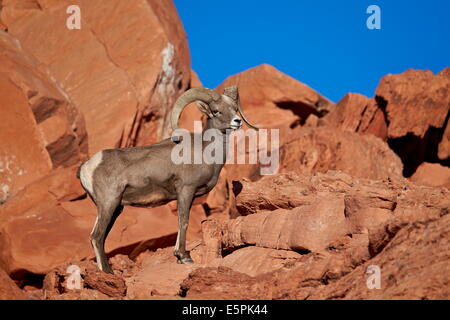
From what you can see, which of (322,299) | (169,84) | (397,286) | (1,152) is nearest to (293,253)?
(322,299)

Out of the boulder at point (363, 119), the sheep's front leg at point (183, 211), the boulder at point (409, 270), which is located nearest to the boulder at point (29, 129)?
the sheep's front leg at point (183, 211)

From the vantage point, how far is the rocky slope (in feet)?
29.4

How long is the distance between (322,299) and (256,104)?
2186cm

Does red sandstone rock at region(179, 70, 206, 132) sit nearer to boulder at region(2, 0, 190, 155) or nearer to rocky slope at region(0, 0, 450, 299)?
rocky slope at region(0, 0, 450, 299)

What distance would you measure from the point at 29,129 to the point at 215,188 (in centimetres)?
620

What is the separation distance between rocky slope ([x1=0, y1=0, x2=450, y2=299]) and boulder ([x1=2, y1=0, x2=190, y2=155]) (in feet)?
0.16

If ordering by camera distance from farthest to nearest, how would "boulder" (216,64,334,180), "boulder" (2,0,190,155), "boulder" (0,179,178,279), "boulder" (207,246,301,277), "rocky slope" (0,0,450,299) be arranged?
1. "boulder" (216,64,334,180)
2. "boulder" (2,0,190,155)
3. "boulder" (0,179,178,279)
4. "boulder" (207,246,301,277)
5. "rocky slope" (0,0,450,299)

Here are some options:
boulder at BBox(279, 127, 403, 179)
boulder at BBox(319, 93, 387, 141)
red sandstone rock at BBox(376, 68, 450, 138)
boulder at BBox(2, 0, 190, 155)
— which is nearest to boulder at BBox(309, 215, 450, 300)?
boulder at BBox(279, 127, 403, 179)

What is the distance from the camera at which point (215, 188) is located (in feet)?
75.0

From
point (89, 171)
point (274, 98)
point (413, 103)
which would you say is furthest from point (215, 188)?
point (89, 171)

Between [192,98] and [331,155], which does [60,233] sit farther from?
[331,155]

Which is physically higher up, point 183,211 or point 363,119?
point 363,119

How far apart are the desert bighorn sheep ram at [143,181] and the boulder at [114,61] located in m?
10.4

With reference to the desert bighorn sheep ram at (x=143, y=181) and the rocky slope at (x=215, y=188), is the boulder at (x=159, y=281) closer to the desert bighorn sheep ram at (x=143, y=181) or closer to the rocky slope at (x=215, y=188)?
the rocky slope at (x=215, y=188)
